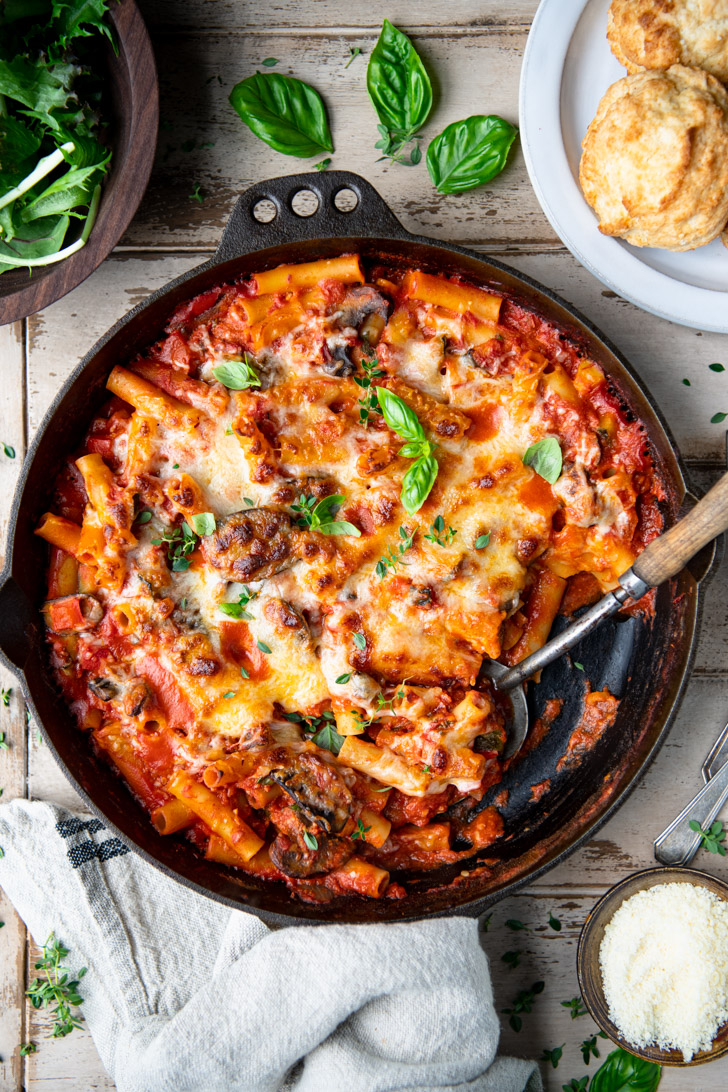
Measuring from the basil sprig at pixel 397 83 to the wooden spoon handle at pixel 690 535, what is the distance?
1.88 meters

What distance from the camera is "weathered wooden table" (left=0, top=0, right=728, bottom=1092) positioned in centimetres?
338

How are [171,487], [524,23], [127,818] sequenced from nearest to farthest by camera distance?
[171,487], [127,818], [524,23]

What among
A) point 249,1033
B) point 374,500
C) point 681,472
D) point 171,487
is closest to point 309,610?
point 374,500

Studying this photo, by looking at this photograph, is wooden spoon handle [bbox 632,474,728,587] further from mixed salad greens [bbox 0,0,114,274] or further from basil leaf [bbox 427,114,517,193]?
mixed salad greens [bbox 0,0,114,274]

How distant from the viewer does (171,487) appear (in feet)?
9.50

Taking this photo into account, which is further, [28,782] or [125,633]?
[28,782]

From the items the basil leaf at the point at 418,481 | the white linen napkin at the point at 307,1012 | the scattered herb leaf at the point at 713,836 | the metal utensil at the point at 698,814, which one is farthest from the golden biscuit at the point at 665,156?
the white linen napkin at the point at 307,1012

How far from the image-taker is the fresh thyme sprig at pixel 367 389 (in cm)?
300

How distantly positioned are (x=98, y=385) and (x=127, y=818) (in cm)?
166

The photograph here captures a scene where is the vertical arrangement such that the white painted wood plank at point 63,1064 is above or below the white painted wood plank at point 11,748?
below

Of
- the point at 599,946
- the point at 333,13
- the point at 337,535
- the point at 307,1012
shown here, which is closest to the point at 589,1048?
the point at 599,946

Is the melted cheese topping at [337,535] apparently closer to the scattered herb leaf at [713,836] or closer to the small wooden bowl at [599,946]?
the small wooden bowl at [599,946]

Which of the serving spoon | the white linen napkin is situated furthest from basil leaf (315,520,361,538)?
the white linen napkin

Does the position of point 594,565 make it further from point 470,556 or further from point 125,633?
point 125,633
